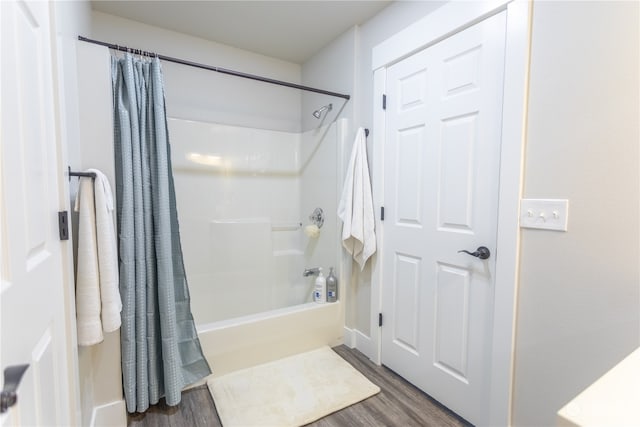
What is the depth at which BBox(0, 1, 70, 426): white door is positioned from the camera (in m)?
0.62

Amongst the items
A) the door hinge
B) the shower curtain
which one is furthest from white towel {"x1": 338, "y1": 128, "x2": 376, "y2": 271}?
the door hinge

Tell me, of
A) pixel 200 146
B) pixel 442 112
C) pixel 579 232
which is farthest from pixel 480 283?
pixel 200 146

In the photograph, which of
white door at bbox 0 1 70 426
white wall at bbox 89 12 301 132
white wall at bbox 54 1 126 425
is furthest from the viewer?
white wall at bbox 89 12 301 132

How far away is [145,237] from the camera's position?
61.7 inches

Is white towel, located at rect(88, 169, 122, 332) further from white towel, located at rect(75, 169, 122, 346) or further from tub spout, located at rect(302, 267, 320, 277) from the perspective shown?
tub spout, located at rect(302, 267, 320, 277)

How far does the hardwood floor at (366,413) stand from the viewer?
1564 millimetres

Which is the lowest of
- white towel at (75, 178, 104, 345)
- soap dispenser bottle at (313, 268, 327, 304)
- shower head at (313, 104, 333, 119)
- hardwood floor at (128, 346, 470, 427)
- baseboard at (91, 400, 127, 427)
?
hardwood floor at (128, 346, 470, 427)

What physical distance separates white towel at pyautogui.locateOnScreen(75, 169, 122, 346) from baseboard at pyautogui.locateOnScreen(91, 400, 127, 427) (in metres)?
0.49

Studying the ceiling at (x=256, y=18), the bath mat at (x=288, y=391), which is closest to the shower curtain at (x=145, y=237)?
the bath mat at (x=288, y=391)

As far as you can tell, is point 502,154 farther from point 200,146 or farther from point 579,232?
point 200,146

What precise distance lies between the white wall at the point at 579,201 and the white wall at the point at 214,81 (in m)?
2.10

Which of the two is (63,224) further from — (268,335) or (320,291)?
(320,291)

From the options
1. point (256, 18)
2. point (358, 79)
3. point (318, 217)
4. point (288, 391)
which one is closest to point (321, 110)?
point (358, 79)

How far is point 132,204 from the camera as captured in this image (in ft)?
4.93
